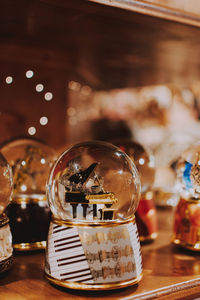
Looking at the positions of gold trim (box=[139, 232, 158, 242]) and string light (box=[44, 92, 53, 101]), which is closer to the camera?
gold trim (box=[139, 232, 158, 242])

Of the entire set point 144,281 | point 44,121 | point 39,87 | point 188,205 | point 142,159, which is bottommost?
point 144,281

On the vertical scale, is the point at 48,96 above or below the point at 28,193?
above

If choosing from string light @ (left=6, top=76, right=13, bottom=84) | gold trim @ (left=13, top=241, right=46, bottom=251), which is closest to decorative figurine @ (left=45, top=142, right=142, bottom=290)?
gold trim @ (left=13, top=241, right=46, bottom=251)

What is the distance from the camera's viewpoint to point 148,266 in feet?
2.44

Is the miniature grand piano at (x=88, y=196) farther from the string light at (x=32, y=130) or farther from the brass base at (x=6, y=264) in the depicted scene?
the string light at (x=32, y=130)

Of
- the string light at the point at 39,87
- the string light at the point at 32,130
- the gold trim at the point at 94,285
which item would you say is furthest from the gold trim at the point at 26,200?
the string light at the point at 39,87

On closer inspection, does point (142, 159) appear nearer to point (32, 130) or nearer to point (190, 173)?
point (190, 173)

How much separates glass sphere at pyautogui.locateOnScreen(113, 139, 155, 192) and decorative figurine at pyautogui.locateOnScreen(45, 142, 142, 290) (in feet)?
0.71

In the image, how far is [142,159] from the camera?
92 cm

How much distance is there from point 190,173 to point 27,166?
369 mm

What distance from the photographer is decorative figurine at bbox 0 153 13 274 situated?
26.2 inches

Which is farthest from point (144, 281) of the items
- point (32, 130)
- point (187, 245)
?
point (32, 130)

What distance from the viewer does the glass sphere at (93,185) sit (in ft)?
2.09

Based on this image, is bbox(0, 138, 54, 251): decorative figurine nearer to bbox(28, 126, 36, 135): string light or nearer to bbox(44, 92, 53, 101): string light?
bbox(28, 126, 36, 135): string light
